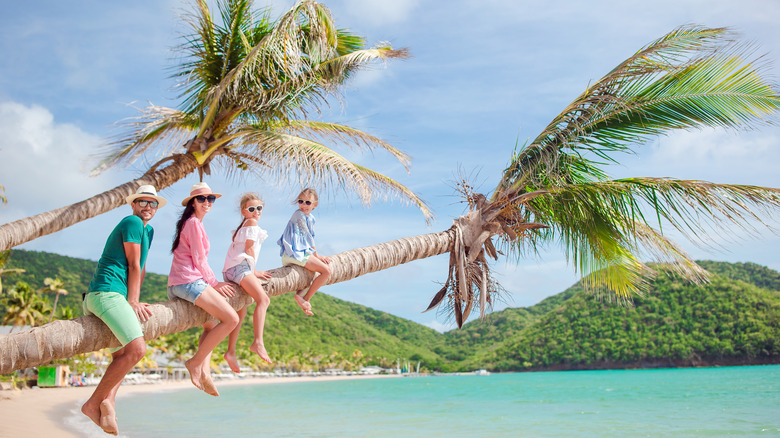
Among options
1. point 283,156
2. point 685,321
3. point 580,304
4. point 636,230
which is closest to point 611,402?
point 636,230

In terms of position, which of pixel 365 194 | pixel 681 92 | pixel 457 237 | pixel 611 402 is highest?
pixel 681 92

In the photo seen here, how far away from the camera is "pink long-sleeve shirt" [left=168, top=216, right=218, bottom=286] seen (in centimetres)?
364

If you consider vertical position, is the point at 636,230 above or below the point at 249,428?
above

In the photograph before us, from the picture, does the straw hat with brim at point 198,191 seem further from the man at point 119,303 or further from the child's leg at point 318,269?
the child's leg at point 318,269

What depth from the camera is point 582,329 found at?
8638cm

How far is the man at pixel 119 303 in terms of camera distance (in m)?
3.16

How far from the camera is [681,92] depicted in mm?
5840

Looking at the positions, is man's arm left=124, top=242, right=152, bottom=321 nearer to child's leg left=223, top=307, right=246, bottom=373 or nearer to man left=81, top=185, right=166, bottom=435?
man left=81, top=185, right=166, bottom=435

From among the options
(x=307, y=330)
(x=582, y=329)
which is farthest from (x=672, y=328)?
(x=307, y=330)

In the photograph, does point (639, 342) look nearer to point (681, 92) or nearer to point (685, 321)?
point (685, 321)

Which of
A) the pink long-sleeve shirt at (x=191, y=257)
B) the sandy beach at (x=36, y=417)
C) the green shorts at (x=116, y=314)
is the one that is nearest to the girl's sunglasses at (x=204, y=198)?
the pink long-sleeve shirt at (x=191, y=257)

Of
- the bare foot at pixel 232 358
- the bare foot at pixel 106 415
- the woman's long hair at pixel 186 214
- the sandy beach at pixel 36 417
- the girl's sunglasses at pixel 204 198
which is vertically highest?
the girl's sunglasses at pixel 204 198

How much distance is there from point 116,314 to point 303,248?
5.39 ft

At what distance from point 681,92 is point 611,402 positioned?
1400 inches
